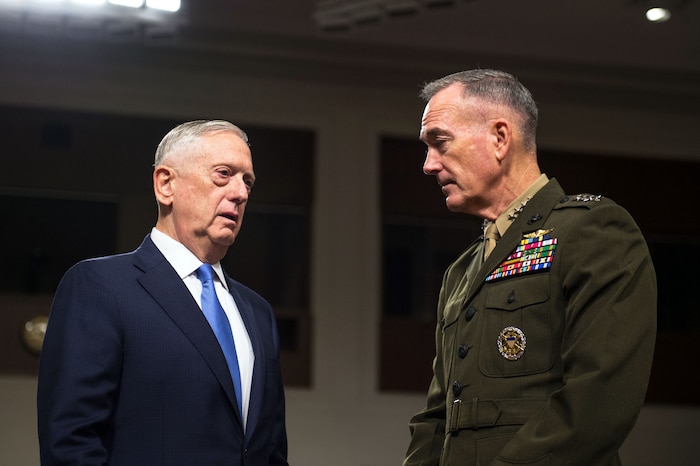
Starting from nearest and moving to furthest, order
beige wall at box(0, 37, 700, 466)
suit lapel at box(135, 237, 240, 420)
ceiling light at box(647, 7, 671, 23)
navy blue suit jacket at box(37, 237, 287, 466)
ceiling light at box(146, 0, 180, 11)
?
1. navy blue suit jacket at box(37, 237, 287, 466)
2. suit lapel at box(135, 237, 240, 420)
3. ceiling light at box(146, 0, 180, 11)
4. ceiling light at box(647, 7, 671, 23)
5. beige wall at box(0, 37, 700, 466)

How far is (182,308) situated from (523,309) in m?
0.84

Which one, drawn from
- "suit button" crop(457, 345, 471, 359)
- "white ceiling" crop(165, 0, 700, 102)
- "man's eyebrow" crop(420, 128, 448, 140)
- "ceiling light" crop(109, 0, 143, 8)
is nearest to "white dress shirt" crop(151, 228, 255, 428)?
"suit button" crop(457, 345, 471, 359)

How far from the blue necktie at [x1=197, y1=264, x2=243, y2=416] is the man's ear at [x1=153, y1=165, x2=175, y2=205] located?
0.69 feet

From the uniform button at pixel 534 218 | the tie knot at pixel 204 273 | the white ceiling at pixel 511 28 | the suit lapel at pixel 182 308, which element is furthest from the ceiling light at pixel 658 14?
the suit lapel at pixel 182 308

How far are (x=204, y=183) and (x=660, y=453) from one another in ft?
19.4

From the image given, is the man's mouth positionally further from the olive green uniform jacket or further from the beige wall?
the beige wall

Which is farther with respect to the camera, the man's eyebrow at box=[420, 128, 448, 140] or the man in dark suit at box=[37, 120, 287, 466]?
the man's eyebrow at box=[420, 128, 448, 140]

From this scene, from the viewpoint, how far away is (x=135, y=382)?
237 cm

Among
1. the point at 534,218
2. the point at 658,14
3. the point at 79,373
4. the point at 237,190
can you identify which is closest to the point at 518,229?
the point at 534,218

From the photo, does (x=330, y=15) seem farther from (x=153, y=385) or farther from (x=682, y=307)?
(x=153, y=385)

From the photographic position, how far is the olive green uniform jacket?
1.99 m

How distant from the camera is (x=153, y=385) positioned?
2377mm

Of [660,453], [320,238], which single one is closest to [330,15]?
[320,238]

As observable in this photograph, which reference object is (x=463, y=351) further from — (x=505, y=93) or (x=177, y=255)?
(x=177, y=255)
